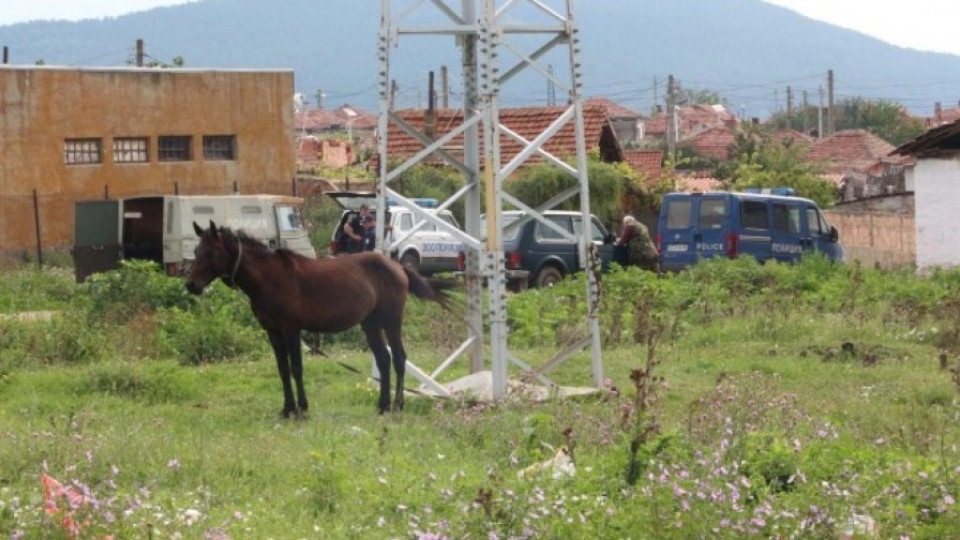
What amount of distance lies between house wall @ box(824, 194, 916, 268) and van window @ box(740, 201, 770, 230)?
442 cm

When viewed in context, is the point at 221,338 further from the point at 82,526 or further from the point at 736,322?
the point at 82,526

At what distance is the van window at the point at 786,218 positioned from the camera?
36812 mm

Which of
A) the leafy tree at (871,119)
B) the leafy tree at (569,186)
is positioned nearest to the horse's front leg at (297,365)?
the leafy tree at (569,186)

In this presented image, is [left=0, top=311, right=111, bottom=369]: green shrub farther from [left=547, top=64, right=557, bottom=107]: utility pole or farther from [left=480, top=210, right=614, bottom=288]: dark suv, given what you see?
[left=480, top=210, right=614, bottom=288]: dark suv

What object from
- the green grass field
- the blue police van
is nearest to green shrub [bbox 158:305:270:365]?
the green grass field

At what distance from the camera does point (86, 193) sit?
44.3 metres

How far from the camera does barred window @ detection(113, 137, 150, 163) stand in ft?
150

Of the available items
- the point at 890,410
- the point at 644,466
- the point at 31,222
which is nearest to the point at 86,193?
the point at 31,222

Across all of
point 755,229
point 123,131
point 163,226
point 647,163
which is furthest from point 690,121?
point 163,226

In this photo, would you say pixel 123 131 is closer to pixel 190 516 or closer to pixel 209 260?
pixel 209 260

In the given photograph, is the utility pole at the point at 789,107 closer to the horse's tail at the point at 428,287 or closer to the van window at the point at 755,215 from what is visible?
the van window at the point at 755,215

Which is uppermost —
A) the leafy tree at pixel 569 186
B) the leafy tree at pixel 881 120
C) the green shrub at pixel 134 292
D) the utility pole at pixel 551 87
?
the leafy tree at pixel 881 120

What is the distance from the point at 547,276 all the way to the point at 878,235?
42.8 ft

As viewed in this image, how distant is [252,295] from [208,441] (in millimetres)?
2754
